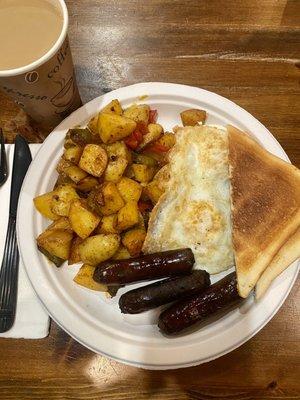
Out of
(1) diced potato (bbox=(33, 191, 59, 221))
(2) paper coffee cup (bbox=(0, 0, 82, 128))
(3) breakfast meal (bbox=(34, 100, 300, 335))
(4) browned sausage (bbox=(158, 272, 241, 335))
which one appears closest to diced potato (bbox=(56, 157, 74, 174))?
(3) breakfast meal (bbox=(34, 100, 300, 335))

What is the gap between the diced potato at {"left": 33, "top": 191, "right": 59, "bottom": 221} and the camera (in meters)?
1.83

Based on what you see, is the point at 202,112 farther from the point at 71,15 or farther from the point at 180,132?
the point at 71,15

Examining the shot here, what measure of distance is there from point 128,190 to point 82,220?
0.76 ft

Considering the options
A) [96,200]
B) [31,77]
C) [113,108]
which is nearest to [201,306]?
[96,200]

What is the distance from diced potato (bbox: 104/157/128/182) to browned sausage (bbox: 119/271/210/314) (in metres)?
0.48

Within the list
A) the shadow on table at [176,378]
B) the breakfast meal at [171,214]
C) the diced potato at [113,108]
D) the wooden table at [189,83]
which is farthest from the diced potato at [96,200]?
the shadow on table at [176,378]

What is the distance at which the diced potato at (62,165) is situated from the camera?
186 cm

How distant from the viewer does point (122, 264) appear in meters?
1.66

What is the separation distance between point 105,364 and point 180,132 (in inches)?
42.2

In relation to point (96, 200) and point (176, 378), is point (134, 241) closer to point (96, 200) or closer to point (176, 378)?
point (96, 200)

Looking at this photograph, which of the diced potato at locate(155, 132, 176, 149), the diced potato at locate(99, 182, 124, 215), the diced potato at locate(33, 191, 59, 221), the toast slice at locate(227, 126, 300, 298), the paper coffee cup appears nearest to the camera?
the paper coffee cup

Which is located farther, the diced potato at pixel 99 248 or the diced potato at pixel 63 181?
the diced potato at pixel 63 181

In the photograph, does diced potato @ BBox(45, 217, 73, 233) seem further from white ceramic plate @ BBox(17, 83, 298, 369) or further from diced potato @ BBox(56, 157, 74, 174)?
diced potato @ BBox(56, 157, 74, 174)

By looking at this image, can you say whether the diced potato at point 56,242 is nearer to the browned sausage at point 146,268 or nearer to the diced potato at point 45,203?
the diced potato at point 45,203
